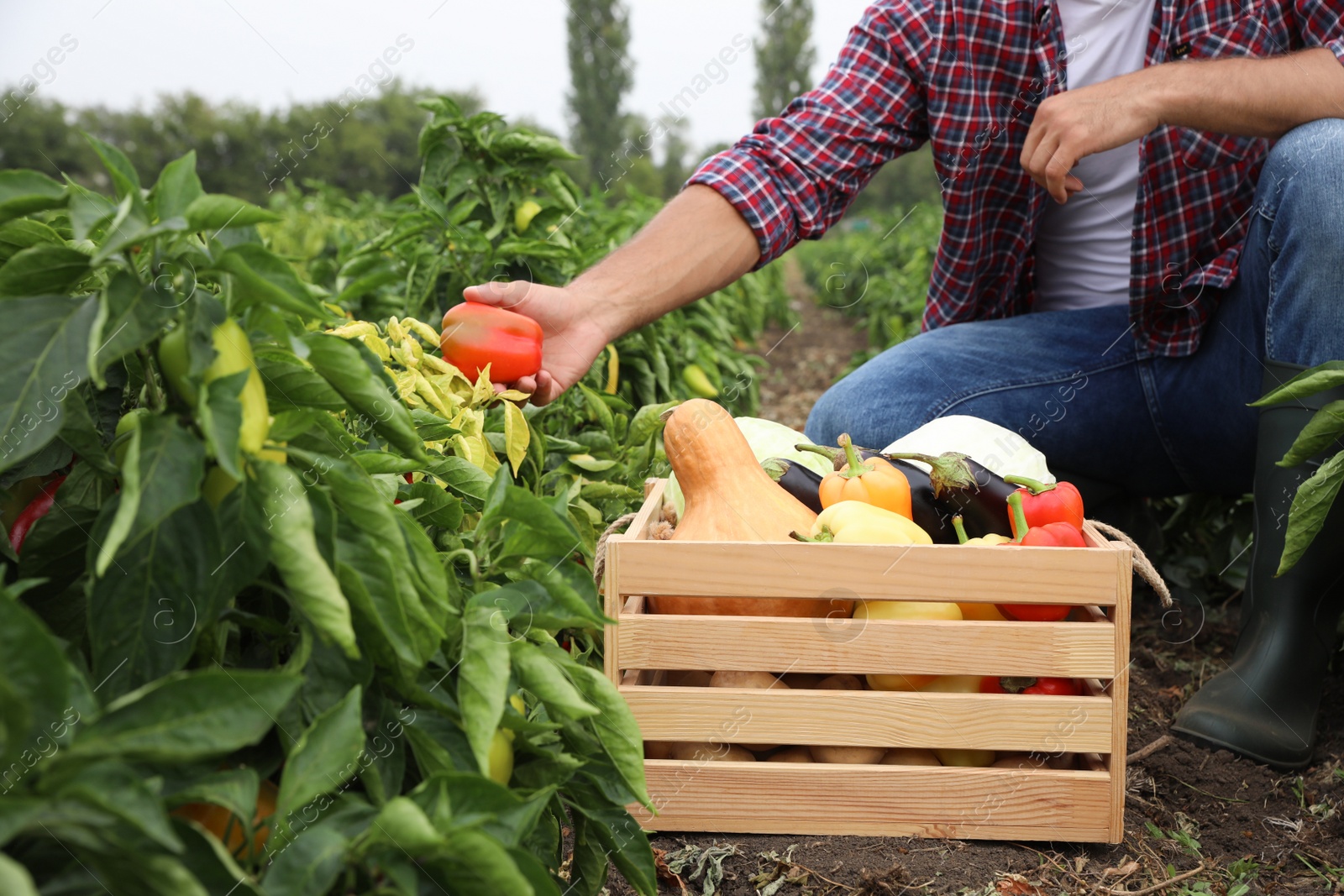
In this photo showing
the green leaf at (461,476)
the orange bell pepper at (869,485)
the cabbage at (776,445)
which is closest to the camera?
the green leaf at (461,476)

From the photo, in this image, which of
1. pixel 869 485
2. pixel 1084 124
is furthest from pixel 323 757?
pixel 1084 124

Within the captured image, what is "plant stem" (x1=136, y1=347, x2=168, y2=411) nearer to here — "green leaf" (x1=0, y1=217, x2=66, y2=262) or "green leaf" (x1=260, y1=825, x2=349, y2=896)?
"green leaf" (x1=0, y1=217, x2=66, y2=262)

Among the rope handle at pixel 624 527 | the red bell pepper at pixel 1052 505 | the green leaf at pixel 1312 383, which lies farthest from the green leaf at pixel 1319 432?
the rope handle at pixel 624 527

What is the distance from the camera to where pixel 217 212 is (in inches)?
28.7

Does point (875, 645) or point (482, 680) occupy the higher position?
point (482, 680)

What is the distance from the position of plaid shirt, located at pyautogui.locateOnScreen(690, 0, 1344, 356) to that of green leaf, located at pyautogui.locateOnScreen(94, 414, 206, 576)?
1.75m

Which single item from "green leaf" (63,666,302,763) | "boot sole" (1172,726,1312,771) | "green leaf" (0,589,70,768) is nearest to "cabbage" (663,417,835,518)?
"boot sole" (1172,726,1312,771)

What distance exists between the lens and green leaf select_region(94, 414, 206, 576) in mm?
630

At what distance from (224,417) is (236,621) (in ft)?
0.77

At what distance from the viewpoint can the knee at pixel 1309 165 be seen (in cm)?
189

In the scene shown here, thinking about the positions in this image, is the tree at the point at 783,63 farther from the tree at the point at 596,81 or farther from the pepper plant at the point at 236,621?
the pepper plant at the point at 236,621

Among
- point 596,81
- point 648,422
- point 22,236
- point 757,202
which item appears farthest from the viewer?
point 596,81

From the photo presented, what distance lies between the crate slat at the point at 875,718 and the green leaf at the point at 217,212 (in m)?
0.86

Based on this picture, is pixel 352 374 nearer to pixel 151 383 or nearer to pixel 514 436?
pixel 151 383
